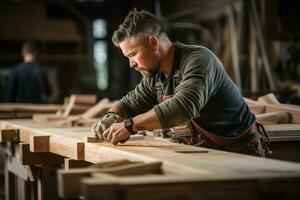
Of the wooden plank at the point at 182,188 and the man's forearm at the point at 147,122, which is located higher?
the man's forearm at the point at 147,122

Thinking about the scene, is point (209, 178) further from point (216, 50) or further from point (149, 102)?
point (216, 50)

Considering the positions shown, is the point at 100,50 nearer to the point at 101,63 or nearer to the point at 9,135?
the point at 101,63

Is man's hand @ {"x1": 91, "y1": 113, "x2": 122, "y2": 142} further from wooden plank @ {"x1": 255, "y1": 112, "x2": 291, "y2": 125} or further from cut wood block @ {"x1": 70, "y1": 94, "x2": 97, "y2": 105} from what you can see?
cut wood block @ {"x1": 70, "y1": 94, "x2": 97, "y2": 105}

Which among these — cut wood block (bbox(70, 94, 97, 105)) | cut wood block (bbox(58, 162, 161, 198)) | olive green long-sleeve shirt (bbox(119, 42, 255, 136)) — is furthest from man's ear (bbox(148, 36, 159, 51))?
cut wood block (bbox(70, 94, 97, 105))

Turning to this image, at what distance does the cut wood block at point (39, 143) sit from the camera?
16.3 ft

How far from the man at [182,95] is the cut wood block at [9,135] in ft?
5.20

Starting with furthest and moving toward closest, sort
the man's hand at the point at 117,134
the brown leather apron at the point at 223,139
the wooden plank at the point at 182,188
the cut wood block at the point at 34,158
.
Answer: the cut wood block at the point at 34,158 → the brown leather apron at the point at 223,139 → the man's hand at the point at 117,134 → the wooden plank at the point at 182,188

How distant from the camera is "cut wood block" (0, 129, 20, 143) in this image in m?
6.06

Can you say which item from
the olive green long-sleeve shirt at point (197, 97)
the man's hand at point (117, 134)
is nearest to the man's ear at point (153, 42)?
the olive green long-sleeve shirt at point (197, 97)

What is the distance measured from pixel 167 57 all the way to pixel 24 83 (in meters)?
6.61

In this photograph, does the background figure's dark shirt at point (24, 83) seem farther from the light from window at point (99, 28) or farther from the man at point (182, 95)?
the man at point (182, 95)

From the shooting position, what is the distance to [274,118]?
19.0ft

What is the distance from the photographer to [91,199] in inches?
106

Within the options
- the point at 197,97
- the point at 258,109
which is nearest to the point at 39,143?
the point at 197,97
